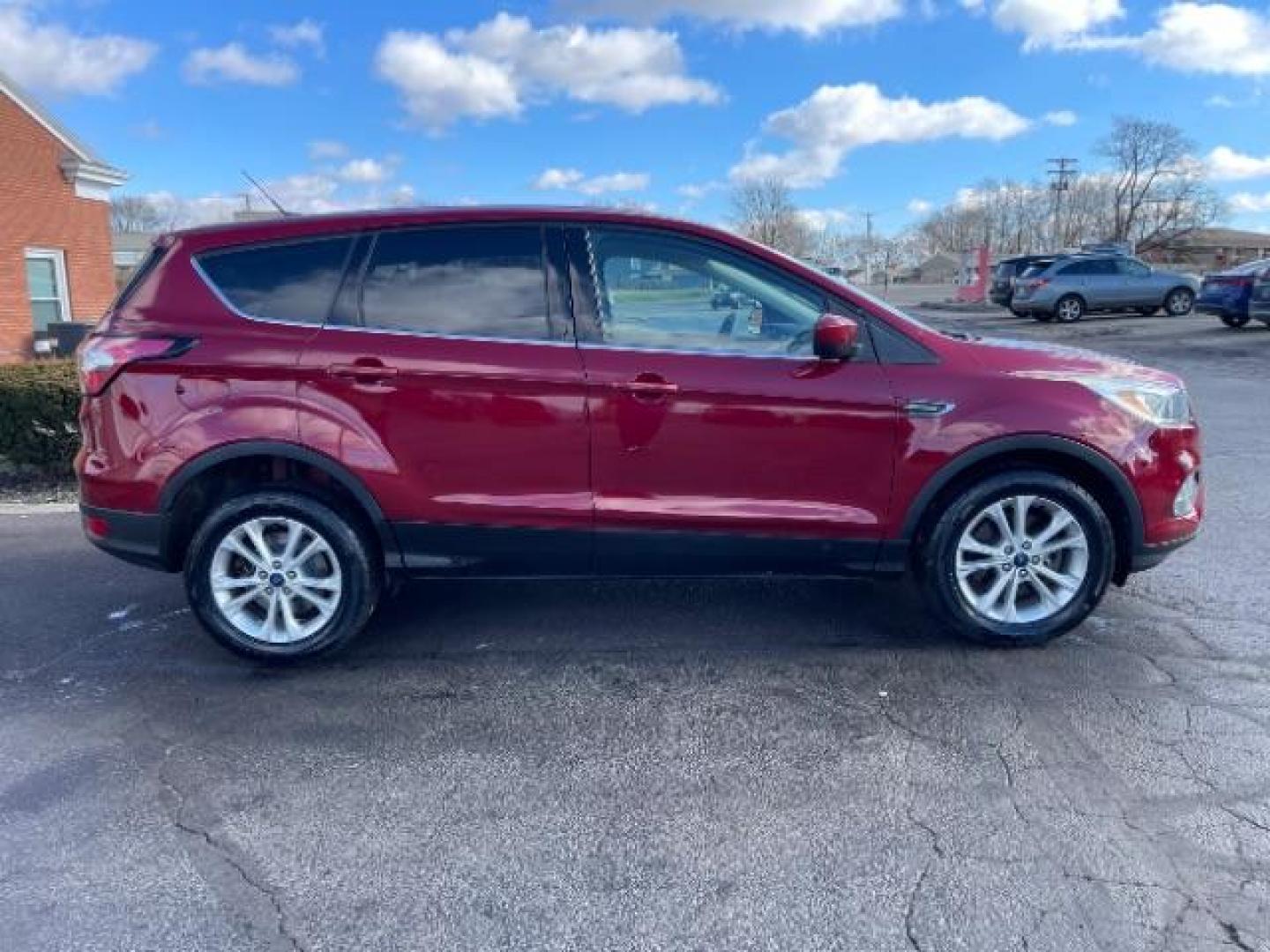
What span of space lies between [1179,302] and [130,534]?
87.8 ft

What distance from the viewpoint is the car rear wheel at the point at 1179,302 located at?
78.9ft

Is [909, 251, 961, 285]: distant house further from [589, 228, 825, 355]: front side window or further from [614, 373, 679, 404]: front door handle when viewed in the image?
[614, 373, 679, 404]: front door handle

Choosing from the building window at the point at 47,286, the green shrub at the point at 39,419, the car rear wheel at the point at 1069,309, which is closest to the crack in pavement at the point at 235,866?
the green shrub at the point at 39,419

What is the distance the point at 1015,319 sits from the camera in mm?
26469

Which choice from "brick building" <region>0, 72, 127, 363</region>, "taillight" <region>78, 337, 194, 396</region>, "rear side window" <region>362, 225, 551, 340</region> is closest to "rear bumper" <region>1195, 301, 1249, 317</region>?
"rear side window" <region>362, 225, 551, 340</region>

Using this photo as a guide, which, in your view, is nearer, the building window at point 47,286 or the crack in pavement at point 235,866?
the crack in pavement at point 235,866

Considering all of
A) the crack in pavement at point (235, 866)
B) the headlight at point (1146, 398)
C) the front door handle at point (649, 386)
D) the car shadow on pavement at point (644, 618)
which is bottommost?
the crack in pavement at point (235, 866)

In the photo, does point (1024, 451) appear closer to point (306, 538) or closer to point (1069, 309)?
point (306, 538)

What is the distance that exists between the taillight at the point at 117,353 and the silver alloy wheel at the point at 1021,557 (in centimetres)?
336

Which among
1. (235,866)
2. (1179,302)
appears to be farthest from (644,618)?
(1179,302)

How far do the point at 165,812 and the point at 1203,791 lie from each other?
10.8 ft

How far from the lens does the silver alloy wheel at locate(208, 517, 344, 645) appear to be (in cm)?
379

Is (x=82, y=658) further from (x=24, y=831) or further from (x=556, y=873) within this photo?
(x=556, y=873)

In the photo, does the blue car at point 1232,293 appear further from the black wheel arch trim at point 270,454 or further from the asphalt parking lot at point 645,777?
the black wheel arch trim at point 270,454
